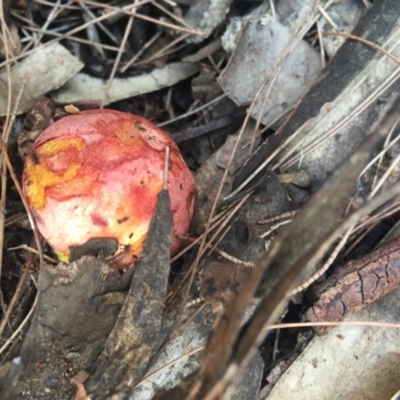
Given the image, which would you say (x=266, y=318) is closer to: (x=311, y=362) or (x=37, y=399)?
(x=311, y=362)

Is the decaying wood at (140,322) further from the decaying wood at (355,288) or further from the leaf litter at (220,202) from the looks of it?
the decaying wood at (355,288)

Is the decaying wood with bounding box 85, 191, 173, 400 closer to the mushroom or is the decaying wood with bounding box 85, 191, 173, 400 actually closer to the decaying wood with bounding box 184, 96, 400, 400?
the mushroom

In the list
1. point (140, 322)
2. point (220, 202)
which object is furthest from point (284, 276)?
point (220, 202)

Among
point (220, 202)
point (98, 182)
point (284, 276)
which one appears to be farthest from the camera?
point (220, 202)

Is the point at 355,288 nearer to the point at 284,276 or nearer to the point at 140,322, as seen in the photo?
the point at 284,276

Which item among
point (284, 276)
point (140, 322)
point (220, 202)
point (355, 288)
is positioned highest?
point (284, 276)

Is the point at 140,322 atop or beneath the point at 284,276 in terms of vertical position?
beneath

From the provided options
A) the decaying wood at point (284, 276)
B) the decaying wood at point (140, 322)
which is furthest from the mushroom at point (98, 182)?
the decaying wood at point (284, 276)

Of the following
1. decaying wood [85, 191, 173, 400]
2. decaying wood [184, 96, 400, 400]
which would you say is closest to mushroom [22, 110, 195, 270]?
decaying wood [85, 191, 173, 400]
